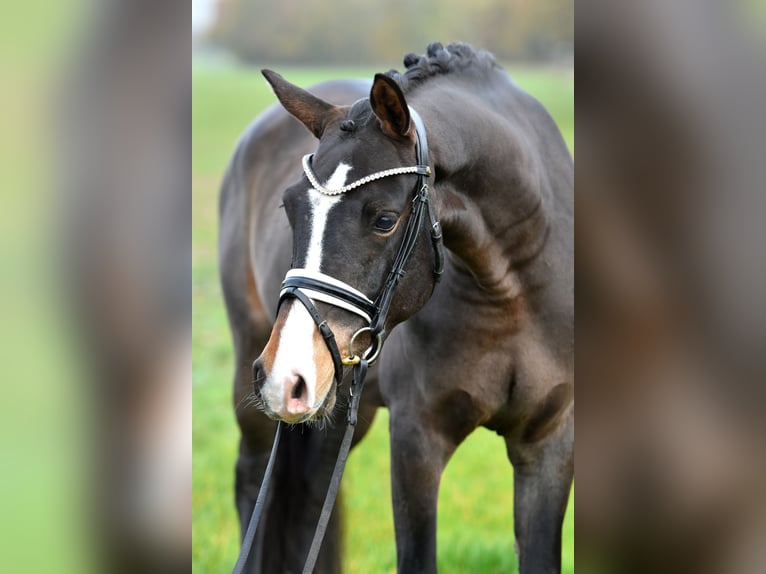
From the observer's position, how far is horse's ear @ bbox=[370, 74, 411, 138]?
1.94 meters

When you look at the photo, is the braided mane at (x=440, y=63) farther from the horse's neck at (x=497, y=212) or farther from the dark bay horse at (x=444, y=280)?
the horse's neck at (x=497, y=212)

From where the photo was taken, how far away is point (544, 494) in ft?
9.19

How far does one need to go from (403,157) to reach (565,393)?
1044mm

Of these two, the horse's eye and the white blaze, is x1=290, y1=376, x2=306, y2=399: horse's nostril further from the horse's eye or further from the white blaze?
the horse's eye

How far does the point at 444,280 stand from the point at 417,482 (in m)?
0.63

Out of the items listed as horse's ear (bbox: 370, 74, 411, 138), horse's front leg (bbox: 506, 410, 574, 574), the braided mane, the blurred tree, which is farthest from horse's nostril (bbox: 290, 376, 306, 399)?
the blurred tree

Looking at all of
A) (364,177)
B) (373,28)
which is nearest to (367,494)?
(364,177)

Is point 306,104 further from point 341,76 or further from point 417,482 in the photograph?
point 341,76

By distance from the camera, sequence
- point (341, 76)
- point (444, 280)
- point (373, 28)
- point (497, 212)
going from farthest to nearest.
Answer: point (373, 28)
point (341, 76)
point (444, 280)
point (497, 212)

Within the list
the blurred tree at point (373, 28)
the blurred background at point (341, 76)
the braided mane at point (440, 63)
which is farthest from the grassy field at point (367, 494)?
the blurred tree at point (373, 28)

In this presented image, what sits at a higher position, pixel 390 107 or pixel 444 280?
pixel 390 107

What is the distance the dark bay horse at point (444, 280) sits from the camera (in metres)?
1.94
